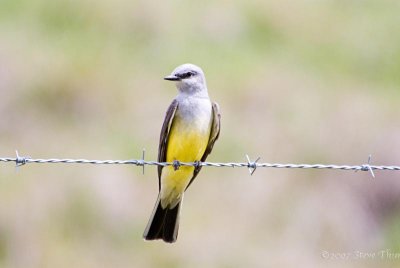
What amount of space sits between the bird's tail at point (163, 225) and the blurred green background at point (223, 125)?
1.77 meters

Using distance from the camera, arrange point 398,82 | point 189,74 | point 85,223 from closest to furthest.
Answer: point 189,74 → point 85,223 → point 398,82

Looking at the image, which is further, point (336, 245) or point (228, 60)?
point (228, 60)

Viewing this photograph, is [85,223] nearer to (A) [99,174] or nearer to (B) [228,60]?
(A) [99,174]

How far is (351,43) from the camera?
43.2 feet

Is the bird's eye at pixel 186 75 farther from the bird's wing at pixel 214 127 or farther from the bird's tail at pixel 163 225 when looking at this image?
the bird's tail at pixel 163 225

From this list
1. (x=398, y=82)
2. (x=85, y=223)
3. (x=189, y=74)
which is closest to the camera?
(x=189, y=74)

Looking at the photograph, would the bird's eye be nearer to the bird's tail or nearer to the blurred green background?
the bird's tail

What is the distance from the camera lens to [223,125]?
1102 cm

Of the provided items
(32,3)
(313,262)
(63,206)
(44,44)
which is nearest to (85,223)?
(63,206)

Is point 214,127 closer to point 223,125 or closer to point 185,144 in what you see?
point 185,144

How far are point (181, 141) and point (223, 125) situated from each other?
3489mm

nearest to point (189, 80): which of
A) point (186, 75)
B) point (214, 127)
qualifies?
point (186, 75)

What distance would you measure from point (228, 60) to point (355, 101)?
4.83 feet

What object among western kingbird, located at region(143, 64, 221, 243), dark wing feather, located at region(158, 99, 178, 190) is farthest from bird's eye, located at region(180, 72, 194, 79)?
dark wing feather, located at region(158, 99, 178, 190)
